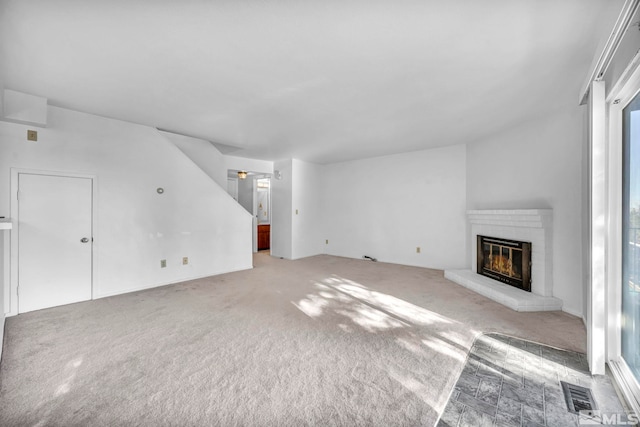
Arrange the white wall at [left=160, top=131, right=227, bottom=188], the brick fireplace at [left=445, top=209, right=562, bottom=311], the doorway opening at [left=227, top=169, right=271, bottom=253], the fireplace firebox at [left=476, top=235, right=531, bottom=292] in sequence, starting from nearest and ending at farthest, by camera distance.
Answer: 1. the brick fireplace at [left=445, top=209, right=562, bottom=311]
2. the fireplace firebox at [left=476, top=235, right=531, bottom=292]
3. the white wall at [left=160, top=131, right=227, bottom=188]
4. the doorway opening at [left=227, top=169, right=271, bottom=253]

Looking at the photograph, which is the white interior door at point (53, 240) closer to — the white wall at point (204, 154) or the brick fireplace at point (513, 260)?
the white wall at point (204, 154)

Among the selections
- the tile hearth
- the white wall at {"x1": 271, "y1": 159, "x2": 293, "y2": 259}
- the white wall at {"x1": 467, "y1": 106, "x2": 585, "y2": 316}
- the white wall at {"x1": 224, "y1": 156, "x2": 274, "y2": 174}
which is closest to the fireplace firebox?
the tile hearth

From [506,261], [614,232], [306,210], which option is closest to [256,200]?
[306,210]

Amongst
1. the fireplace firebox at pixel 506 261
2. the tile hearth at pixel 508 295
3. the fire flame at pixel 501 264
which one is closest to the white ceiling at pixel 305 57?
the fireplace firebox at pixel 506 261

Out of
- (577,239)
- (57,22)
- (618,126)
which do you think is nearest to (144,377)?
(57,22)

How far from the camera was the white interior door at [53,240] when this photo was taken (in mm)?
3062

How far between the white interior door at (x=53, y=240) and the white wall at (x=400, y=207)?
4943mm

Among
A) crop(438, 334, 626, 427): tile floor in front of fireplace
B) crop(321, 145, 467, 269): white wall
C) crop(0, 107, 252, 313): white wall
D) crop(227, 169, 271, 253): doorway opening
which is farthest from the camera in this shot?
crop(227, 169, 271, 253): doorway opening

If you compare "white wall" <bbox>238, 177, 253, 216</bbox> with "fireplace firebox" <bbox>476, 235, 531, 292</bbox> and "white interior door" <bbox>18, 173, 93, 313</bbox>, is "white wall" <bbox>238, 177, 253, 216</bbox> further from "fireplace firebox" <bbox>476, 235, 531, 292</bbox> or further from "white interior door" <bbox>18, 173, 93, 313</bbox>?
"fireplace firebox" <bbox>476, 235, 531, 292</bbox>

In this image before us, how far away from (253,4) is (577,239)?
4.06 meters

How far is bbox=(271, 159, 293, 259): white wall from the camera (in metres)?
6.38

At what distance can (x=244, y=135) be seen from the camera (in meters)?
4.36

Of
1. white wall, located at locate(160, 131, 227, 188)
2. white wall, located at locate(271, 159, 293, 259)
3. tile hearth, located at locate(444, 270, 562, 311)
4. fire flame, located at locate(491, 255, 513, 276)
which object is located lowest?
tile hearth, located at locate(444, 270, 562, 311)

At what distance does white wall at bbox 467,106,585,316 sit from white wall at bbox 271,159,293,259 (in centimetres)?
416
